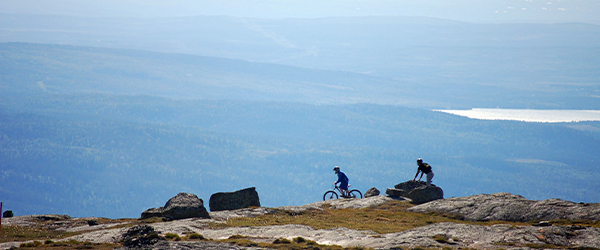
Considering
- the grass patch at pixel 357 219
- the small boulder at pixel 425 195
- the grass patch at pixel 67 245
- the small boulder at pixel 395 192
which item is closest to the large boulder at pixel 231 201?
the grass patch at pixel 357 219

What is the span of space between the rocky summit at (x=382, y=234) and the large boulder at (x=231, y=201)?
3.82 m

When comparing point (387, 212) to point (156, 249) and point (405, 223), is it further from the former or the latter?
point (156, 249)

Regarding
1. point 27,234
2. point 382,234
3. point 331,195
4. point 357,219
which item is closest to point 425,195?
point 357,219

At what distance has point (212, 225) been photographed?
3041 centimetres

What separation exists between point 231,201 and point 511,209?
67.7 ft

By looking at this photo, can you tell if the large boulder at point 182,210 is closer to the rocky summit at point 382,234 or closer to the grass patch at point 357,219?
the rocky summit at point 382,234

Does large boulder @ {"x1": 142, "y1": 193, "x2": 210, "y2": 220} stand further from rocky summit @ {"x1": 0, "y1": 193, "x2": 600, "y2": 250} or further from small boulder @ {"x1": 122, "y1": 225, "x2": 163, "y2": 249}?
small boulder @ {"x1": 122, "y1": 225, "x2": 163, "y2": 249}

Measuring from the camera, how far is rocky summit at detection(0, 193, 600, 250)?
2353 cm

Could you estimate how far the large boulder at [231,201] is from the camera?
40531mm

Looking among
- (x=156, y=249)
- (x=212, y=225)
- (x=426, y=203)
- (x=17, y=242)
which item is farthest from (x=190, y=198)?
(x=426, y=203)

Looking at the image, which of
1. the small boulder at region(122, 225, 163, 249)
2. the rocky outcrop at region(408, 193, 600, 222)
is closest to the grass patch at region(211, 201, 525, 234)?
the rocky outcrop at region(408, 193, 600, 222)

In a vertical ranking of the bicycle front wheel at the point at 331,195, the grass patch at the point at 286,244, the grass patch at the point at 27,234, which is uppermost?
the bicycle front wheel at the point at 331,195

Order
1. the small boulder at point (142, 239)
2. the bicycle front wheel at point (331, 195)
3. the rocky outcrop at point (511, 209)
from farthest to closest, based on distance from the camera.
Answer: the bicycle front wheel at point (331, 195), the rocky outcrop at point (511, 209), the small boulder at point (142, 239)

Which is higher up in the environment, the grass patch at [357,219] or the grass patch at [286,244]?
the grass patch at [357,219]
